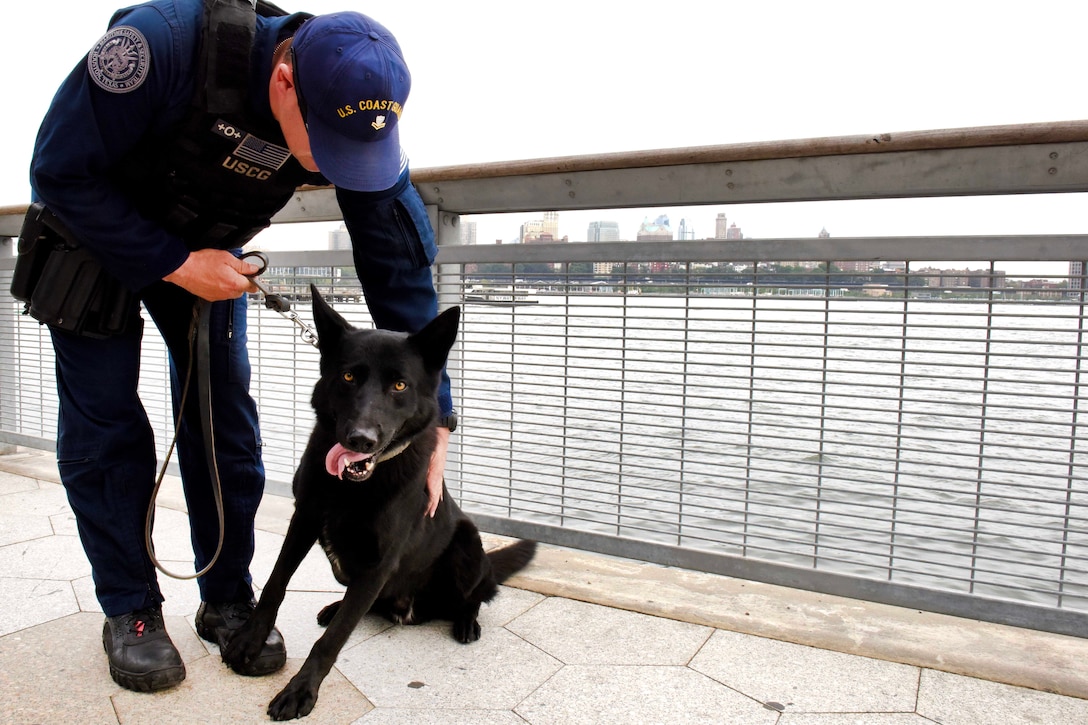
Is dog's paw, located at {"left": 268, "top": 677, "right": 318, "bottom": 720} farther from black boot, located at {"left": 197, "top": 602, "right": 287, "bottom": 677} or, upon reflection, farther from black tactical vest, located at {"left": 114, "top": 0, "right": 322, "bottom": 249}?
black tactical vest, located at {"left": 114, "top": 0, "right": 322, "bottom": 249}

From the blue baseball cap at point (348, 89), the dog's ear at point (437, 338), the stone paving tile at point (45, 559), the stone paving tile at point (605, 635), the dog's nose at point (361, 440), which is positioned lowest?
the stone paving tile at point (605, 635)

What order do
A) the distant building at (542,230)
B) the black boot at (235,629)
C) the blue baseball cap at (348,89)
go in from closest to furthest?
the blue baseball cap at (348,89) < the black boot at (235,629) < the distant building at (542,230)

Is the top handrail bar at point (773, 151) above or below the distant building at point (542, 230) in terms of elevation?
above

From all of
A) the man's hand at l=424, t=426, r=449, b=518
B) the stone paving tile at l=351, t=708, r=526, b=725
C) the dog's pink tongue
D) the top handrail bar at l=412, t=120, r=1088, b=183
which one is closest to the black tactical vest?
the dog's pink tongue

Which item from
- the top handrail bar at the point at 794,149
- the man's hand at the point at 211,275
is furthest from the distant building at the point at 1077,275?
the man's hand at the point at 211,275

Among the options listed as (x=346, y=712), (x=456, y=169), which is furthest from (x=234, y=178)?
(x=346, y=712)

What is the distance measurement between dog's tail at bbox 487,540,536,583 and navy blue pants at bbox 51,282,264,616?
77 cm

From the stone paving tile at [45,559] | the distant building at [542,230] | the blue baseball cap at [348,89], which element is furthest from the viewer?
the distant building at [542,230]

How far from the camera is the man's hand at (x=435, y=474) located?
208 cm

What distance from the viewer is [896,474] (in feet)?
7.54

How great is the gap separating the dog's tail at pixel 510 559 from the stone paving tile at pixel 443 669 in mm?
301

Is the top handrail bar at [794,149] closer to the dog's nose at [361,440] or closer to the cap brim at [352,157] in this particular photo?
the cap brim at [352,157]

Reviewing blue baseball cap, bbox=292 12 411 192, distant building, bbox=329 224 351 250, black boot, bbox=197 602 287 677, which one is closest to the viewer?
blue baseball cap, bbox=292 12 411 192

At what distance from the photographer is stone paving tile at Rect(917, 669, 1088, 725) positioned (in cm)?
173
